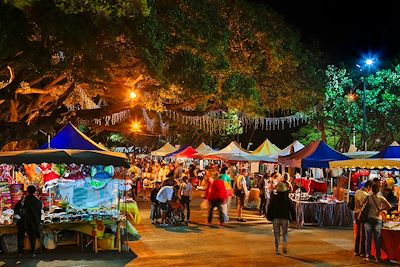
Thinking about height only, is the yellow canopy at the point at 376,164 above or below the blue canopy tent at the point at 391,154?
below

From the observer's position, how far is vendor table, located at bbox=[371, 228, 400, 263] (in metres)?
10.6

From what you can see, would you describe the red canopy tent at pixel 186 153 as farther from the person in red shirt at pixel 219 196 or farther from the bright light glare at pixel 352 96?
the person in red shirt at pixel 219 196

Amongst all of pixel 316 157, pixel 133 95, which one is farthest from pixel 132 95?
pixel 316 157

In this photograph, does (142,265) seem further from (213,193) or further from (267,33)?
(267,33)

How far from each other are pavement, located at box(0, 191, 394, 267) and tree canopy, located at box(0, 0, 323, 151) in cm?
441

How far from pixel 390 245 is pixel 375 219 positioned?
0.63 meters

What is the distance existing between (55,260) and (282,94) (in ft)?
47.1

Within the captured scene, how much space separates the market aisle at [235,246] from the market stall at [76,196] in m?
0.88

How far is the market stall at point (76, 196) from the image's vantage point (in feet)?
37.9

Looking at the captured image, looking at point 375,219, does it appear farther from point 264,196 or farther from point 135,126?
point 135,126

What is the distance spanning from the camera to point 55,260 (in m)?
10.7

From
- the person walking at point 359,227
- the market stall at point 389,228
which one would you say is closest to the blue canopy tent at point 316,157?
the market stall at point 389,228

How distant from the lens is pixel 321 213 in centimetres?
1611

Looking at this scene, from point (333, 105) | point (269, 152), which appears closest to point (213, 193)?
point (269, 152)
